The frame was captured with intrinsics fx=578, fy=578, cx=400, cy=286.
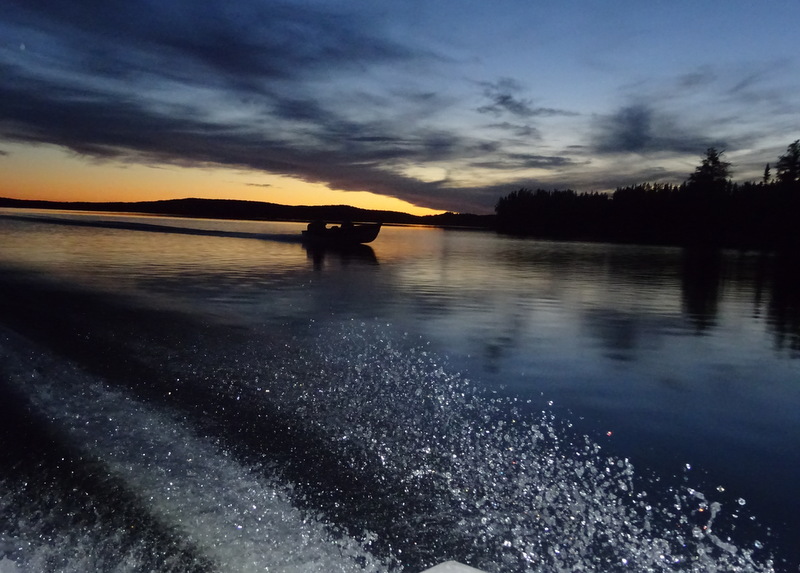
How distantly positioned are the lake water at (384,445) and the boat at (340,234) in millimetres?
37580

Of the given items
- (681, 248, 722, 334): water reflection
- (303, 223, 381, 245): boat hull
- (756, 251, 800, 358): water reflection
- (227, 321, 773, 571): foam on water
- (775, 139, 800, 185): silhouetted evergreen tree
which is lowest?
(756, 251, 800, 358): water reflection

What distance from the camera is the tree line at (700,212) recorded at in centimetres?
10375

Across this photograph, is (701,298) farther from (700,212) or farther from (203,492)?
(700,212)

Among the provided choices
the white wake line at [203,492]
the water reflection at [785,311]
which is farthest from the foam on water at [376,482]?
the water reflection at [785,311]

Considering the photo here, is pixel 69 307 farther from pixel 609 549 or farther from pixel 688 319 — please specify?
pixel 688 319

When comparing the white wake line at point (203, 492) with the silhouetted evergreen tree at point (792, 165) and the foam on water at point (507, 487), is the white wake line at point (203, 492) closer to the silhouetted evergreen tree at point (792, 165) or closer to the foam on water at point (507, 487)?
the foam on water at point (507, 487)

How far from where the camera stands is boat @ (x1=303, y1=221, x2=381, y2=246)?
49631mm

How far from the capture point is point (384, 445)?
529 centimetres

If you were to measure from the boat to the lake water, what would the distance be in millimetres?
37580

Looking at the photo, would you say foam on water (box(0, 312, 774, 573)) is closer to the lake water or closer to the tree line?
the lake water

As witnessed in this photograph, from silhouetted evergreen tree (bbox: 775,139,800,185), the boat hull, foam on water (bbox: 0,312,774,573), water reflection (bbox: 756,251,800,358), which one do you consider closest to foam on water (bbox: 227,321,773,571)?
foam on water (bbox: 0,312,774,573)

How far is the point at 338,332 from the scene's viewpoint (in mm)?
10680

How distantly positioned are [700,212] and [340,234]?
9757 centimetres

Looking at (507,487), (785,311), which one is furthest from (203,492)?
(785,311)
